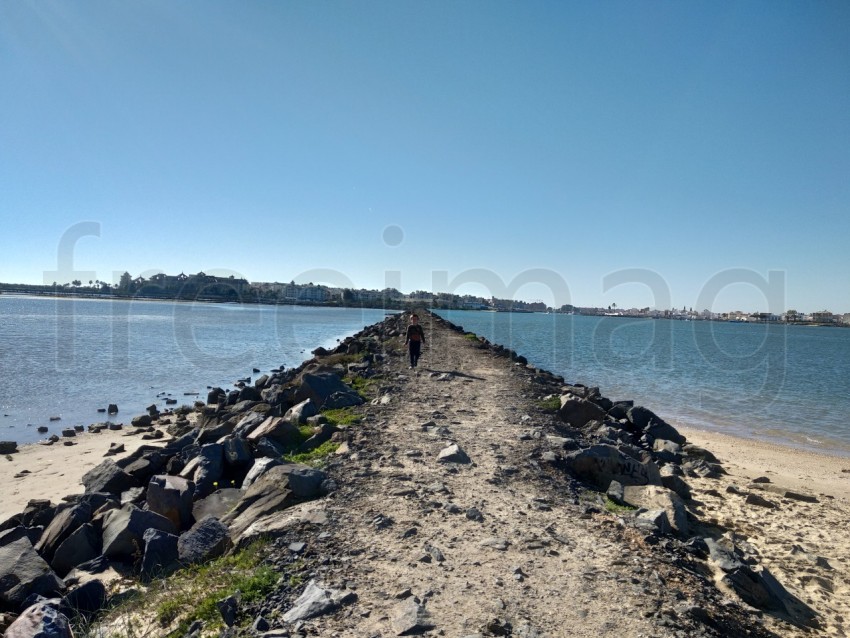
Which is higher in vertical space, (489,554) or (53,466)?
(489,554)

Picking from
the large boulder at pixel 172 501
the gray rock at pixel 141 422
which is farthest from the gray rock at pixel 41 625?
the gray rock at pixel 141 422

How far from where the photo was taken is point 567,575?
16.5 feet

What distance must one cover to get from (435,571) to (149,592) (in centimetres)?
271

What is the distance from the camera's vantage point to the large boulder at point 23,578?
576 centimetres

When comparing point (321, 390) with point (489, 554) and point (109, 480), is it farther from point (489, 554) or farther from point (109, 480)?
point (489, 554)

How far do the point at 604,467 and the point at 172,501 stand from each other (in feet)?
19.3

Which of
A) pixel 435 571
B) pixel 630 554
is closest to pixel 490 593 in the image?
pixel 435 571

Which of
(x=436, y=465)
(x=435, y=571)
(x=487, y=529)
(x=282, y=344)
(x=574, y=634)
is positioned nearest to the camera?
(x=574, y=634)

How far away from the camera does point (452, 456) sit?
815 cm

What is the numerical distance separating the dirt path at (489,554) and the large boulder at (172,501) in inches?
76.7

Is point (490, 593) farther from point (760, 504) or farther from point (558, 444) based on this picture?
point (760, 504)

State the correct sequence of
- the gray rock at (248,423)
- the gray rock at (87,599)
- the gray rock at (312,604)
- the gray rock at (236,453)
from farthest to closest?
the gray rock at (248,423), the gray rock at (236,453), the gray rock at (87,599), the gray rock at (312,604)

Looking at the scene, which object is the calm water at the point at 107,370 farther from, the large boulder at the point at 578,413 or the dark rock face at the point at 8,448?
the large boulder at the point at 578,413

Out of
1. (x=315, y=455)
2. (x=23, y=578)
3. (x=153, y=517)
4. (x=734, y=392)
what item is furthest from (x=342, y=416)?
(x=734, y=392)
